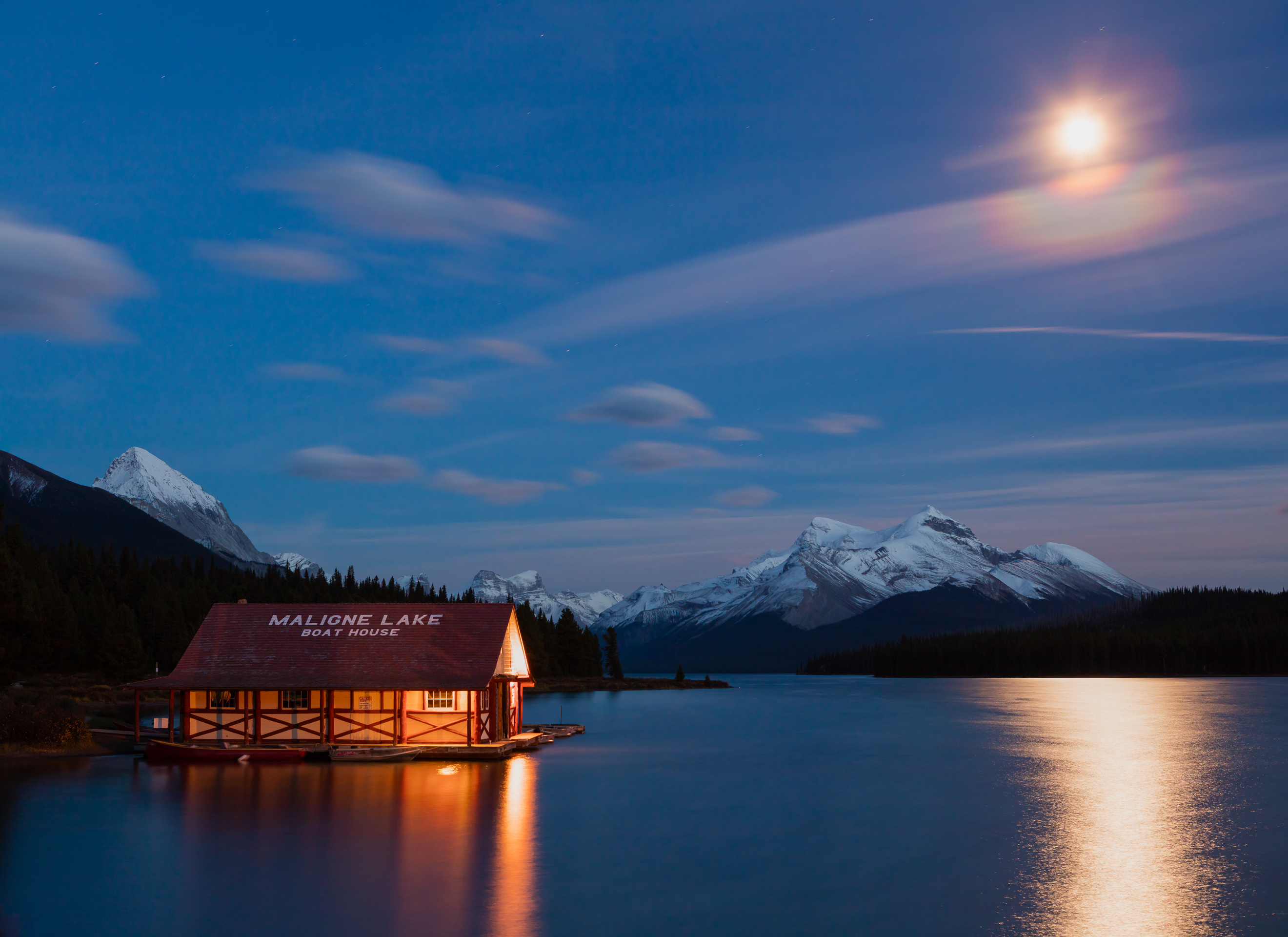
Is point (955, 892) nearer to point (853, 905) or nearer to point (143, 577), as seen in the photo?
point (853, 905)

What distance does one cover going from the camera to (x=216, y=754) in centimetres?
5175

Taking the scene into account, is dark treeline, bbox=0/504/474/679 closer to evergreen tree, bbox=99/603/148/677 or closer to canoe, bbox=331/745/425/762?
evergreen tree, bbox=99/603/148/677

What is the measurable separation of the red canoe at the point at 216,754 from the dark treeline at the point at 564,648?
10578 cm

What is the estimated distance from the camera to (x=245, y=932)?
20.6m

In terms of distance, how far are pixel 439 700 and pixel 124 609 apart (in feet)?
221

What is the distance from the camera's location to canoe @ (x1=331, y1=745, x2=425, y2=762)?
51125 millimetres

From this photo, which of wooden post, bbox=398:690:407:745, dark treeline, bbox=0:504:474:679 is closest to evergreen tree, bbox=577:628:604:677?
dark treeline, bbox=0:504:474:679

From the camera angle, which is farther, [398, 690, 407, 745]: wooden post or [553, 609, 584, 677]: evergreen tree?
[553, 609, 584, 677]: evergreen tree

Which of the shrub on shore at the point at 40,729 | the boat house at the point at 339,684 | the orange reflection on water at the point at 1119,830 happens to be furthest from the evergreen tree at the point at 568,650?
the shrub on shore at the point at 40,729

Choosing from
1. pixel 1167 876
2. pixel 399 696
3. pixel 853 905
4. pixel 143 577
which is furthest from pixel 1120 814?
pixel 143 577

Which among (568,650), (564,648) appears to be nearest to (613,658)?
(568,650)

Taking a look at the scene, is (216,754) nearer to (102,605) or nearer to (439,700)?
(439,700)

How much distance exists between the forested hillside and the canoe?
3943 cm

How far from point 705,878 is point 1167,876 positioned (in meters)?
11.9
